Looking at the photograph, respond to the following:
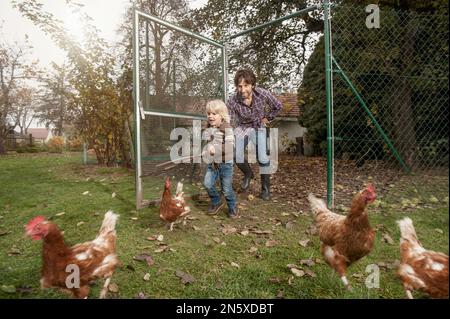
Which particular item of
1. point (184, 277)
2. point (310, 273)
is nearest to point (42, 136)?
point (184, 277)

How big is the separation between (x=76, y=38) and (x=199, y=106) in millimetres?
4926

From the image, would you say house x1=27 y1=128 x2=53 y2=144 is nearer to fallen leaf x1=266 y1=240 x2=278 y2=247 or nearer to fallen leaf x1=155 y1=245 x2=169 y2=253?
fallen leaf x1=155 y1=245 x2=169 y2=253

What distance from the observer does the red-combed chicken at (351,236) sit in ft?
6.13

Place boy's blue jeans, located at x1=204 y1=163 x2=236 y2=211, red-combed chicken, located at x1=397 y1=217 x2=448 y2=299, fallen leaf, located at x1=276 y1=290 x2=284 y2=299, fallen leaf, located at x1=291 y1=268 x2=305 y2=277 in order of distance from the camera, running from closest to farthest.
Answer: red-combed chicken, located at x1=397 y1=217 x2=448 y2=299
fallen leaf, located at x1=276 y1=290 x2=284 y2=299
fallen leaf, located at x1=291 y1=268 x2=305 y2=277
boy's blue jeans, located at x1=204 y1=163 x2=236 y2=211

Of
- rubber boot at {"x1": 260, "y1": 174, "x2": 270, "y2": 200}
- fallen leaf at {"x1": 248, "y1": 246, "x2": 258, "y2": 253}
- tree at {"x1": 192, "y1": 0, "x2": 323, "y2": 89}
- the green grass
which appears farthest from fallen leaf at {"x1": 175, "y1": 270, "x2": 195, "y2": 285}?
tree at {"x1": 192, "y1": 0, "x2": 323, "y2": 89}

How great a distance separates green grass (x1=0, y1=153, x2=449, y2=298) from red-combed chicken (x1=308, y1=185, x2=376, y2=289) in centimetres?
30

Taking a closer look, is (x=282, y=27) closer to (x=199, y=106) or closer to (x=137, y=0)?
(x=137, y=0)

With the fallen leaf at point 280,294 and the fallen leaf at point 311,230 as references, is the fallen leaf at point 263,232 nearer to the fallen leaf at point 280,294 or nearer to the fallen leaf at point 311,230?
the fallen leaf at point 311,230

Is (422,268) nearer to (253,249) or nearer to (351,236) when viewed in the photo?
(351,236)

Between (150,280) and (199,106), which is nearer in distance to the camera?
(150,280)

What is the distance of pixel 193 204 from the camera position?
180 inches

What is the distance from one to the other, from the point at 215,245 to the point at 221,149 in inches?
47.3

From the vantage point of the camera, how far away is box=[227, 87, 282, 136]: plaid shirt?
4.59 meters
